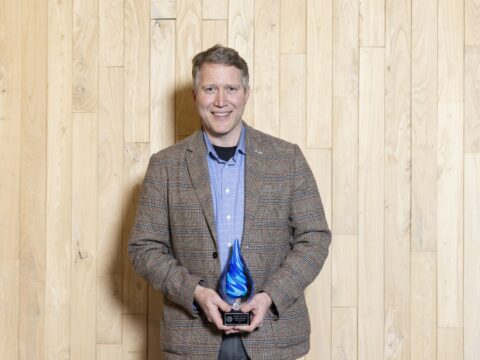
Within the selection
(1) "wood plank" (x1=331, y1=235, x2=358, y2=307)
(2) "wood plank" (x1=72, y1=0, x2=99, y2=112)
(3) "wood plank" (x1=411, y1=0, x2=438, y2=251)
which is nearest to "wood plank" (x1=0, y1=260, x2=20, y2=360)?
(2) "wood plank" (x1=72, y1=0, x2=99, y2=112)

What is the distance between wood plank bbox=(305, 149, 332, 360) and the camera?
9.25 ft

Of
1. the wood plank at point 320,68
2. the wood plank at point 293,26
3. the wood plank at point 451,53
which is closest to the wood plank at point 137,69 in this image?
the wood plank at point 293,26

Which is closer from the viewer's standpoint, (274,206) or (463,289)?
(274,206)

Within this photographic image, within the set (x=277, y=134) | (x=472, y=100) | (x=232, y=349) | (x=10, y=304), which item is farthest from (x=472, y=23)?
(x=10, y=304)

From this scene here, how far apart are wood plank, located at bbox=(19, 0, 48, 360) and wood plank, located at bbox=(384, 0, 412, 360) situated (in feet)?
4.20

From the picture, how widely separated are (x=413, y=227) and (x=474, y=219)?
0.73ft

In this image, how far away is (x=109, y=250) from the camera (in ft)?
9.47

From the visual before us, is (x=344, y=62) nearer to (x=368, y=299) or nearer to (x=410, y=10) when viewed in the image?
(x=410, y=10)

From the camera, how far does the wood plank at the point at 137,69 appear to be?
2.87 metres

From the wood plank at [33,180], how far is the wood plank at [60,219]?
0.09 ft

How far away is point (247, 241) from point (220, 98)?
1.42ft

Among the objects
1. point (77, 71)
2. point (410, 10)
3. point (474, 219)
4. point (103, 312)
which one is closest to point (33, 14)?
point (77, 71)

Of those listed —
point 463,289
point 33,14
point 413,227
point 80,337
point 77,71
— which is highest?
point 33,14

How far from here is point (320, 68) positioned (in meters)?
2.83
